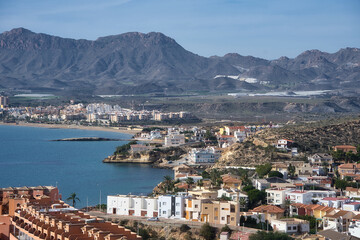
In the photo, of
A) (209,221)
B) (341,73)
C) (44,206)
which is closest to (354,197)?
(209,221)

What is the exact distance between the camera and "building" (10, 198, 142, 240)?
1180 cm

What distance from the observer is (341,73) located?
566 feet

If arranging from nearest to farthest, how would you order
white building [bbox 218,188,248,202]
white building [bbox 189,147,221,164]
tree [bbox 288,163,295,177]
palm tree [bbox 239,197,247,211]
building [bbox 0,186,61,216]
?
building [bbox 0,186,61,216] → palm tree [bbox 239,197,247,211] → white building [bbox 218,188,248,202] → tree [bbox 288,163,295,177] → white building [bbox 189,147,221,164]

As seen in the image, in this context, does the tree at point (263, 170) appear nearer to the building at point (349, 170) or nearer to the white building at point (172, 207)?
the building at point (349, 170)

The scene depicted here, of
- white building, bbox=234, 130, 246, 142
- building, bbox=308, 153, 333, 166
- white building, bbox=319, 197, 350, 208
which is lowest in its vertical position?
white building, bbox=319, 197, 350, 208

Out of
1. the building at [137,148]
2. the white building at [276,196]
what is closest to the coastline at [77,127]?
the building at [137,148]

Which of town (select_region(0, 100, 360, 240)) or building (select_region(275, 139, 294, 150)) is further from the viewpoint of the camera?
building (select_region(275, 139, 294, 150))

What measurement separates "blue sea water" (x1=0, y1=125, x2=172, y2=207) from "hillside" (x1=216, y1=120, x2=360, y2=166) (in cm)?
311

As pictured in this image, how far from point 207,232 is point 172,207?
2256 mm

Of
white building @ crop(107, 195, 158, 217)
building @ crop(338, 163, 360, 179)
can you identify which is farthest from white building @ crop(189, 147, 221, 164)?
white building @ crop(107, 195, 158, 217)

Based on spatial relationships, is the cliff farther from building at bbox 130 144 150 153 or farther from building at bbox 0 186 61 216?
building at bbox 0 186 61 216

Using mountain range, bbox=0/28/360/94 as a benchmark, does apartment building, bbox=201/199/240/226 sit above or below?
below

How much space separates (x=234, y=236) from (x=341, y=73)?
162 metres

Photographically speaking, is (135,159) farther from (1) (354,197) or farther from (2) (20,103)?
(2) (20,103)
